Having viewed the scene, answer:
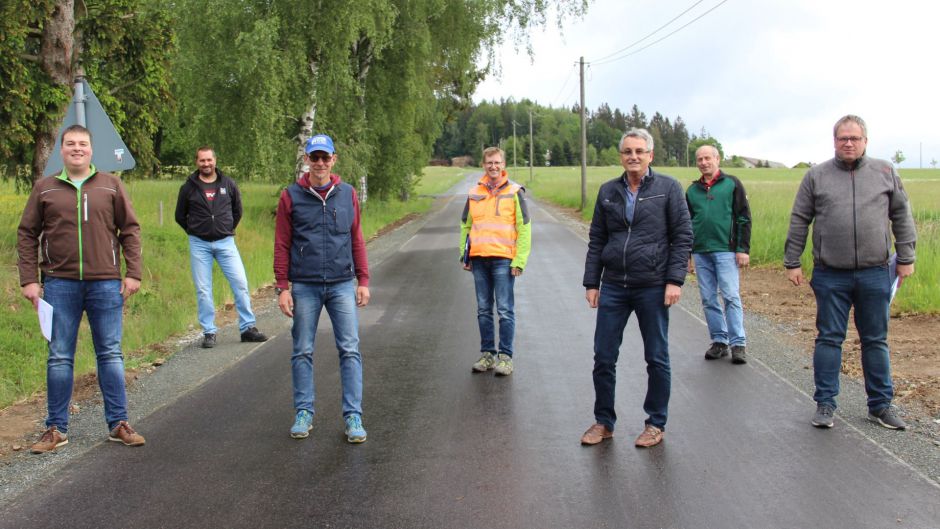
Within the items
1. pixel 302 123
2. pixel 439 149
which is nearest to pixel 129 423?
pixel 302 123

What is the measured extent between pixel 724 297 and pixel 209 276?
5296mm

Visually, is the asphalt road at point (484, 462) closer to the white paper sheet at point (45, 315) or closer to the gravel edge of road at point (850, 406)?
the gravel edge of road at point (850, 406)

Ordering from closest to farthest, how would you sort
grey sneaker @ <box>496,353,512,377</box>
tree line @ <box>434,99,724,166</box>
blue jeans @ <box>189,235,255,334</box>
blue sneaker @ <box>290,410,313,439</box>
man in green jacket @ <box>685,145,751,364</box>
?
1. blue sneaker @ <box>290,410,313,439</box>
2. grey sneaker @ <box>496,353,512,377</box>
3. man in green jacket @ <box>685,145,751,364</box>
4. blue jeans @ <box>189,235,255,334</box>
5. tree line @ <box>434,99,724,166</box>

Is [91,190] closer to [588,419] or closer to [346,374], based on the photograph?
[346,374]

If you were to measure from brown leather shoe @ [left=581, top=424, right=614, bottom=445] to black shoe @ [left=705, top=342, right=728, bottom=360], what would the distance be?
2.74 meters

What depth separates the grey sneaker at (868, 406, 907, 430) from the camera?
563cm

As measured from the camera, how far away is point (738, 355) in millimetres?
7648

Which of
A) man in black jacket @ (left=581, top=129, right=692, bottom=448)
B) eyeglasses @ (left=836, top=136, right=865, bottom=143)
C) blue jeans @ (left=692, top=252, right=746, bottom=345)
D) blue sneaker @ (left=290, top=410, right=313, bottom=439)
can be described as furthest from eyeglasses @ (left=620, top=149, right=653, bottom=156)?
blue jeans @ (left=692, top=252, right=746, bottom=345)

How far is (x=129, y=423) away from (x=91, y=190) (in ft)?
5.53

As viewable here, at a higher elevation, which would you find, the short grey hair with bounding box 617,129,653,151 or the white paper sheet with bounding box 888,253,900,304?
the short grey hair with bounding box 617,129,653,151

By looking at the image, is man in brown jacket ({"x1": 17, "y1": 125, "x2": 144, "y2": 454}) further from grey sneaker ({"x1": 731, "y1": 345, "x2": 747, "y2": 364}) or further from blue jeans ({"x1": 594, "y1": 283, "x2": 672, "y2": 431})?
grey sneaker ({"x1": 731, "y1": 345, "x2": 747, "y2": 364})

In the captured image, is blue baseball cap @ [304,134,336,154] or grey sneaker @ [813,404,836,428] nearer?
blue baseball cap @ [304,134,336,154]

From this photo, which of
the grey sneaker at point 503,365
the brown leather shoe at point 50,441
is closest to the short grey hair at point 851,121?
the grey sneaker at point 503,365

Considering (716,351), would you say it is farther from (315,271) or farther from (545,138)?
(545,138)
